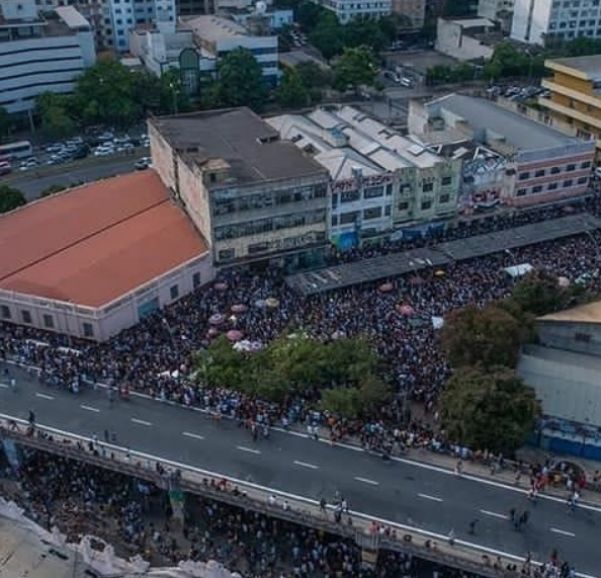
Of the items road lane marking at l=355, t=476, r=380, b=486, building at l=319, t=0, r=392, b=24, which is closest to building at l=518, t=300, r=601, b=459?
road lane marking at l=355, t=476, r=380, b=486

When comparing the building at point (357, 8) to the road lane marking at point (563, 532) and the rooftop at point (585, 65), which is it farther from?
the road lane marking at point (563, 532)

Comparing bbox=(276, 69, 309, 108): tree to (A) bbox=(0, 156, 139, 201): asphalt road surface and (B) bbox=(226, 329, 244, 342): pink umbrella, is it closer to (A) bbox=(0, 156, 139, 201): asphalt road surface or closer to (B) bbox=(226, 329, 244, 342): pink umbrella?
(A) bbox=(0, 156, 139, 201): asphalt road surface

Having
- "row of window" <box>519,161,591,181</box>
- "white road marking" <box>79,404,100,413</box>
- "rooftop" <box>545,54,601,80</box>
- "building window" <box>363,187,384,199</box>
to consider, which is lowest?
"white road marking" <box>79,404,100,413</box>

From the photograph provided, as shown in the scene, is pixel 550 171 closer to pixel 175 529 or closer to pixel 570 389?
pixel 570 389

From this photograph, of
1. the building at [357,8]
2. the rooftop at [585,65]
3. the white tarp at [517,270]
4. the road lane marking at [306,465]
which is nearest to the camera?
the road lane marking at [306,465]

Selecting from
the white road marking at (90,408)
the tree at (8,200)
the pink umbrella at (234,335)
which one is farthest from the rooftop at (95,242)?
the white road marking at (90,408)
